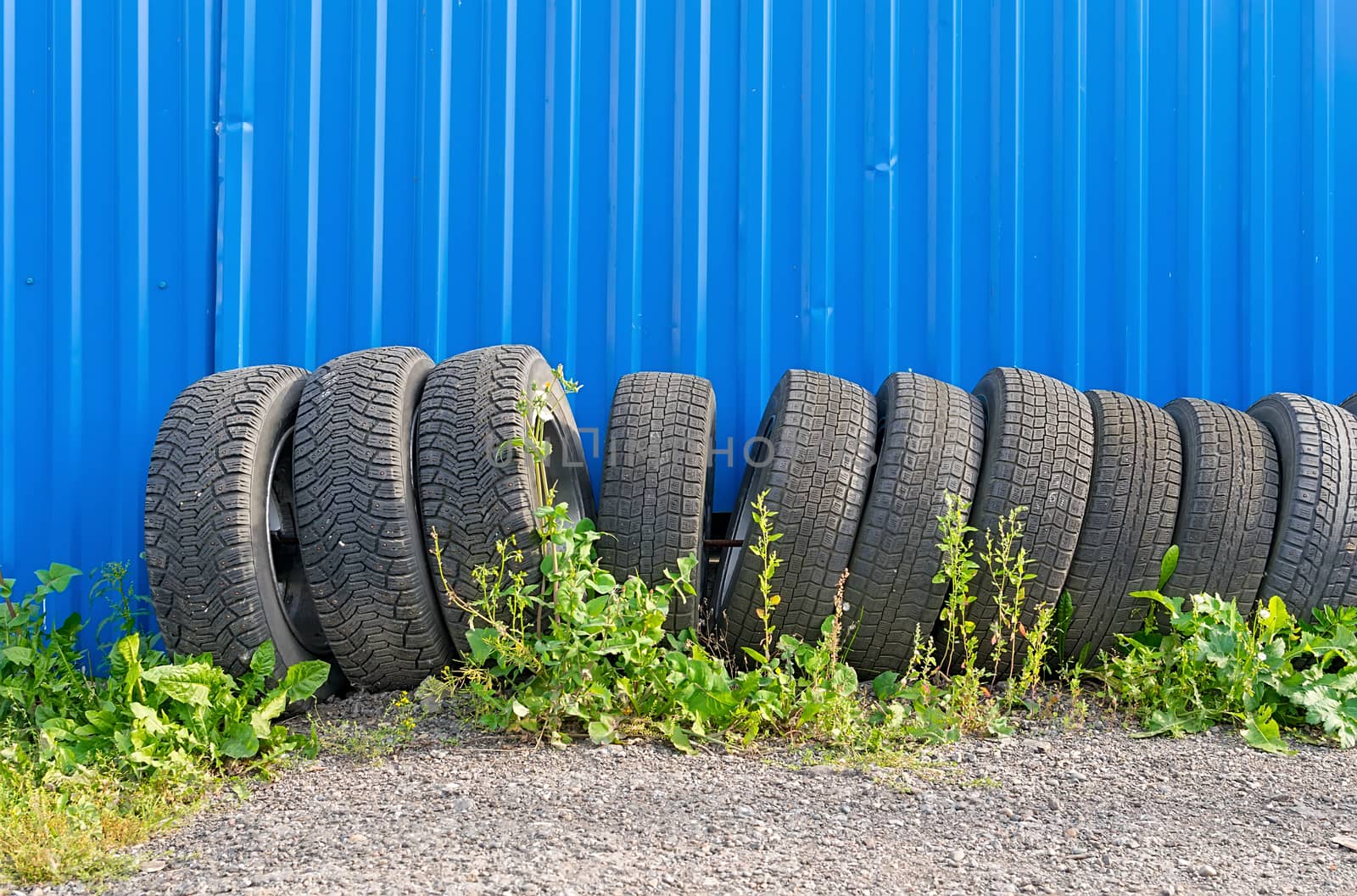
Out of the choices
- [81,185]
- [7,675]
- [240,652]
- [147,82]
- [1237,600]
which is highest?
[147,82]

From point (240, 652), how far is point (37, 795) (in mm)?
645

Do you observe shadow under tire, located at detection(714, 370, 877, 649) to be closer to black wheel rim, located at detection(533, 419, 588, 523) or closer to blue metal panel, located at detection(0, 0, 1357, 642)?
black wheel rim, located at detection(533, 419, 588, 523)

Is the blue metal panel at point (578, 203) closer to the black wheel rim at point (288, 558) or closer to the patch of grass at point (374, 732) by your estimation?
the black wheel rim at point (288, 558)

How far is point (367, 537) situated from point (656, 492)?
0.82 m

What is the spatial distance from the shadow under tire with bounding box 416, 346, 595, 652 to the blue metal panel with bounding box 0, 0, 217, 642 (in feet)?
5.05

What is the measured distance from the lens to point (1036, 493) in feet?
10.4

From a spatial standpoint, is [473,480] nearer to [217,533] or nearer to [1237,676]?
[217,533]

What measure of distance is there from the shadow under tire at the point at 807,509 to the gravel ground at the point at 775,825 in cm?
52

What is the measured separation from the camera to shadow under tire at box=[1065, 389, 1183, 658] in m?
3.22

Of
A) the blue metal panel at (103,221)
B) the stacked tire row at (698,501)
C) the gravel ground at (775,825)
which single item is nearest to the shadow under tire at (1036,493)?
the stacked tire row at (698,501)

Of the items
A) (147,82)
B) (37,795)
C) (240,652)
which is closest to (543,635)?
(240,652)

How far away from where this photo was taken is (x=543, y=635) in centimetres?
302

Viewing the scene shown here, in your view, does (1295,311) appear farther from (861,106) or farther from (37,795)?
(37,795)

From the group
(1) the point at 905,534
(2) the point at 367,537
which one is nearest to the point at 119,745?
(2) the point at 367,537
